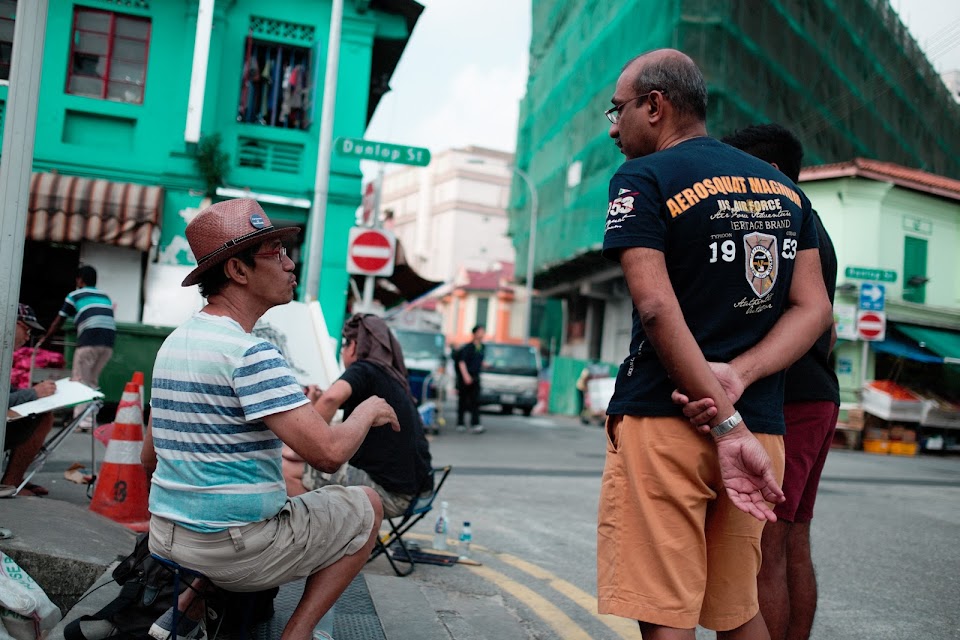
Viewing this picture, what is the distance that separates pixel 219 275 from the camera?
9.24 feet

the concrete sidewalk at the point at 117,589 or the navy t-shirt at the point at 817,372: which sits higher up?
the navy t-shirt at the point at 817,372

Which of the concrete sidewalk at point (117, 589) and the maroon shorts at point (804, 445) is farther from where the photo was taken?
the concrete sidewalk at point (117, 589)

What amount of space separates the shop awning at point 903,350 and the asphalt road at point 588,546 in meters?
11.0

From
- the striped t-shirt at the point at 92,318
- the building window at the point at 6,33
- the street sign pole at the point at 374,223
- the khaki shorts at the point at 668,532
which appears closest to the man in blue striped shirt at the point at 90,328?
the striped t-shirt at the point at 92,318

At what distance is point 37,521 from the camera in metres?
4.23

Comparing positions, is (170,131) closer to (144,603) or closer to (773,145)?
(144,603)

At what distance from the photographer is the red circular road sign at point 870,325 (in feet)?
68.7

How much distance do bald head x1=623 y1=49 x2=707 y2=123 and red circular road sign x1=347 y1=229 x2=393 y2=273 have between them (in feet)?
30.1

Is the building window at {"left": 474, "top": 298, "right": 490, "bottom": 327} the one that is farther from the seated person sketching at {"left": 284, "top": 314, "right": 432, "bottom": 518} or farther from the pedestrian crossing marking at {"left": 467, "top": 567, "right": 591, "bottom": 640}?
the seated person sketching at {"left": 284, "top": 314, "right": 432, "bottom": 518}

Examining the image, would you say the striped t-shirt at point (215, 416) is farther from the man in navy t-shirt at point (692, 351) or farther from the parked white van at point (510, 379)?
the parked white van at point (510, 379)

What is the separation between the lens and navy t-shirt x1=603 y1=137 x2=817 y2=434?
2244 millimetres

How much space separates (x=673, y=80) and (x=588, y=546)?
456 cm

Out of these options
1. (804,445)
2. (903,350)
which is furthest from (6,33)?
(903,350)

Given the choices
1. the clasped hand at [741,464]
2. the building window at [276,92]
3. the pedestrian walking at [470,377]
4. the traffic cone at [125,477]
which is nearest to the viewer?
the clasped hand at [741,464]
